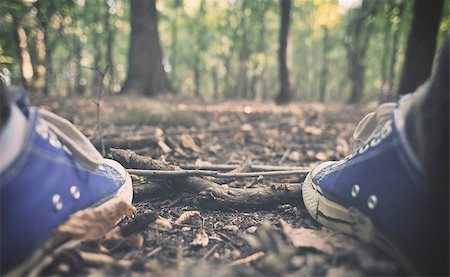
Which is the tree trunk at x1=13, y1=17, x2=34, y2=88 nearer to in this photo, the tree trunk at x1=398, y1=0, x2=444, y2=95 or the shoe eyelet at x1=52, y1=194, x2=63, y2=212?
the tree trunk at x1=398, y1=0, x2=444, y2=95

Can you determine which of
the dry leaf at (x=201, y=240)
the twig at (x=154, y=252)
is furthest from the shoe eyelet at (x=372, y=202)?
the twig at (x=154, y=252)

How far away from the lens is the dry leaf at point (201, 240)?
5.50 ft

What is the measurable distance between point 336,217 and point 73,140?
1.29 meters

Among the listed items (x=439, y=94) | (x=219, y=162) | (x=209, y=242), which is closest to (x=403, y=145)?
(x=439, y=94)

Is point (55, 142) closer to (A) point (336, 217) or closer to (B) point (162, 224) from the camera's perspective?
(B) point (162, 224)

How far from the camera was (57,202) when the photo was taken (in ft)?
4.42

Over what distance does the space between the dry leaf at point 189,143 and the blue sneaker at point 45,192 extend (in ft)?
6.46

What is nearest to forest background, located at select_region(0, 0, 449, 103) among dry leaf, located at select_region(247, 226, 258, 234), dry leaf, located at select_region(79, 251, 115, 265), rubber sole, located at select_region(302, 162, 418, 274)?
dry leaf, located at select_region(79, 251, 115, 265)

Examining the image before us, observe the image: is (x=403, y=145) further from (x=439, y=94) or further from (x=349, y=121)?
(x=349, y=121)

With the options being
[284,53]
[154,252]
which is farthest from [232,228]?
[284,53]

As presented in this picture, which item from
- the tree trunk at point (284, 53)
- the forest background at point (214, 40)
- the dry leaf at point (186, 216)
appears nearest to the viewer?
the dry leaf at point (186, 216)

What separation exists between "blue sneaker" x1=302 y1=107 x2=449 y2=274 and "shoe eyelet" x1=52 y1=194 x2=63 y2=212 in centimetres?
120

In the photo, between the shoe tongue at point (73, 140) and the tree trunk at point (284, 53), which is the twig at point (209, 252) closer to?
the shoe tongue at point (73, 140)

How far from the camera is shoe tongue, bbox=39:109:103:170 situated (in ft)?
4.93
